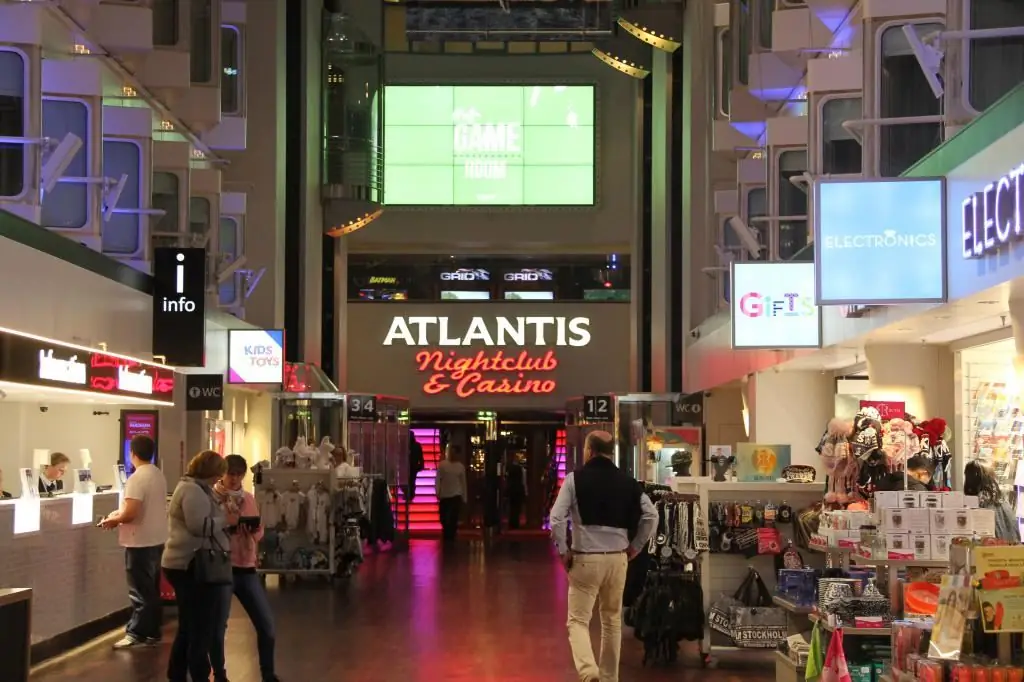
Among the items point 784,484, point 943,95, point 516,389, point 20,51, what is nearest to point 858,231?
point 943,95

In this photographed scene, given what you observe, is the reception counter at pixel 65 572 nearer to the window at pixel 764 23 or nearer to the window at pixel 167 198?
the window at pixel 167 198

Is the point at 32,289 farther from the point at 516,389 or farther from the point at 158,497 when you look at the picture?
the point at 516,389

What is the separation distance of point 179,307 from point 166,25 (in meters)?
3.74

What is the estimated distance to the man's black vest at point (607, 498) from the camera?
8812mm

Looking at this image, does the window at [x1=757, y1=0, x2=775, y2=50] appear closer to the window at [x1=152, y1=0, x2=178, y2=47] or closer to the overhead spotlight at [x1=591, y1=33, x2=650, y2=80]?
the window at [x1=152, y1=0, x2=178, y2=47]

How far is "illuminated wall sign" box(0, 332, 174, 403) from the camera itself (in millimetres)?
9318

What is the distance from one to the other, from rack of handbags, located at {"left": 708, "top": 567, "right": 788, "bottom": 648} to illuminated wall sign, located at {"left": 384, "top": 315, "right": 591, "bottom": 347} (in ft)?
61.4

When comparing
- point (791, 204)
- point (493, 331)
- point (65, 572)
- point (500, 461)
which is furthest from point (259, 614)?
point (493, 331)

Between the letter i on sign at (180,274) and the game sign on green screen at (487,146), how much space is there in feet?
49.5

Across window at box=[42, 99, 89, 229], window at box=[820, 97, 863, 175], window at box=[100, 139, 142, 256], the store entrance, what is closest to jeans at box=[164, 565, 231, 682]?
window at box=[42, 99, 89, 229]

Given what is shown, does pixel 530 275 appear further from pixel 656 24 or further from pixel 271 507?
pixel 271 507

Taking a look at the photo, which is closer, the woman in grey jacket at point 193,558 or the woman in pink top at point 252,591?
the woman in grey jacket at point 193,558

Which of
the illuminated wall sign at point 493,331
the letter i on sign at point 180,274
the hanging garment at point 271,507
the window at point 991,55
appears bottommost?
the hanging garment at point 271,507

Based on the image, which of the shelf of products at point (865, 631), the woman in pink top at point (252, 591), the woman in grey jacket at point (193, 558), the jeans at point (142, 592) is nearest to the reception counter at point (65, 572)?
the jeans at point (142, 592)
